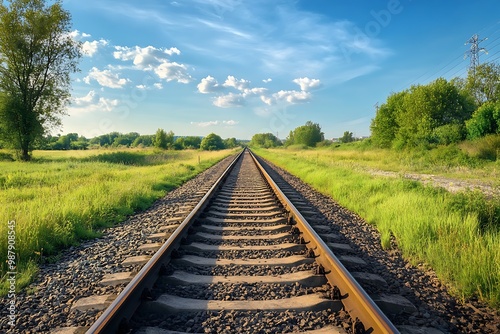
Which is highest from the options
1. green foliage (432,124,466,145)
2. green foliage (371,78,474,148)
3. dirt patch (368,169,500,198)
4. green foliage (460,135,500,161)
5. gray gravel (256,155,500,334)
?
green foliage (371,78,474,148)

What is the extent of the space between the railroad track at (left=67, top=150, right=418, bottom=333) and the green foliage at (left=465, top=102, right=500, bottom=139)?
2797 cm

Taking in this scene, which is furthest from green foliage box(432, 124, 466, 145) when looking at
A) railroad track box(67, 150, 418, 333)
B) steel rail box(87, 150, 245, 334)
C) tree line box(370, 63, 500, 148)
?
steel rail box(87, 150, 245, 334)

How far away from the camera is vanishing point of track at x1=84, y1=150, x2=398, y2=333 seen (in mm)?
2281

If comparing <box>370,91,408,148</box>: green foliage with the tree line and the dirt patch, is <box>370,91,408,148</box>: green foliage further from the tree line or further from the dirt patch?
the dirt patch

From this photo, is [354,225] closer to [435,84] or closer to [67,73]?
[67,73]

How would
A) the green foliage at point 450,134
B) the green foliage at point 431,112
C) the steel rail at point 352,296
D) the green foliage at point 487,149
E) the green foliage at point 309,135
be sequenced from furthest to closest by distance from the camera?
the green foliage at point 309,135 → the green foliage at point 431,112 → the green foliage at point 450,134 → the green foliage at point 487,149 → the steel rail at point 352,296

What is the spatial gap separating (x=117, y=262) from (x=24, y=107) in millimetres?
28058

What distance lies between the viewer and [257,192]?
362 inches

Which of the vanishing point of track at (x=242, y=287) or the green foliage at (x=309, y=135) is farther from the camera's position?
the green foliage at (x=309, y=135)

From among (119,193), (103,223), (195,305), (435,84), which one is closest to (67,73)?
(119,193)

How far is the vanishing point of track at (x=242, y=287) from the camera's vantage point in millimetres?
2281

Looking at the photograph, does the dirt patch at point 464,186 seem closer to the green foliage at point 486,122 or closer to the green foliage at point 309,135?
the green foliage at point 486,122

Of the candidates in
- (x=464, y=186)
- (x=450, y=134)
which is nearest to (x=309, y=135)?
(x=450, y=134)

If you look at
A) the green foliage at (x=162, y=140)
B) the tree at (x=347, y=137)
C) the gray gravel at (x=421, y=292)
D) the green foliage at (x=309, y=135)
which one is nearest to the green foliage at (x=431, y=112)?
the gray gravel at (x=421, y=292)
